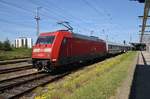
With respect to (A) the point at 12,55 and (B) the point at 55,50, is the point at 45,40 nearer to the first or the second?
(B) the point at 55,50

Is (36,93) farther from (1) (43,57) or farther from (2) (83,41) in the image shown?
(2) (83,41)

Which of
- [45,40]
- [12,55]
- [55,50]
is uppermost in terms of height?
[45,40]

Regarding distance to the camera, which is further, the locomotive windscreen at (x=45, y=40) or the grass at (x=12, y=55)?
the grass at (x=12, y=55)

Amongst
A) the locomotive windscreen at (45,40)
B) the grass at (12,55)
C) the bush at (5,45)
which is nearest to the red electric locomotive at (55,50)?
the locomotive windscreen at (45,40)

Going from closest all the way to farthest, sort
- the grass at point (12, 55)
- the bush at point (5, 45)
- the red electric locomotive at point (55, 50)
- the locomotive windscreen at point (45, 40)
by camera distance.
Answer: the red electric locomotive at point (55, 50)
the locomotive windscreen at point (45, 40)
the grass at point (12, 55)
the bush at point (5, 45)

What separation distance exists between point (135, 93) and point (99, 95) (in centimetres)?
278

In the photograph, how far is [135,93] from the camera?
31.8 feet

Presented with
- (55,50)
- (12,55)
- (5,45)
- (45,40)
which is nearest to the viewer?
(55,50)

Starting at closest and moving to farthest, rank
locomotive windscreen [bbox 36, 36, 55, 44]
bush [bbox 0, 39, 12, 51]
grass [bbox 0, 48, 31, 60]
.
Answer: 1. locomotive windscreen [bbox 36, 36, 55, 44]
2. grass [bbox 0, 48, 31, 60]
3. bush [bbox 0, 39, 12, 51]

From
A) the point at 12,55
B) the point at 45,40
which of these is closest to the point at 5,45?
the point at 12,55

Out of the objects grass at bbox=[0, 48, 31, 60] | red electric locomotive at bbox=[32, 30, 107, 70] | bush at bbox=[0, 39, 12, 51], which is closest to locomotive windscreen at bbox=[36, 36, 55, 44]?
red electric locomotive at bbox=[32, 30, 107, 70]

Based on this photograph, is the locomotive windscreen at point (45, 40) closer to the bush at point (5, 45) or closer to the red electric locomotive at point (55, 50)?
the red electric locomotive at point (55, 50)

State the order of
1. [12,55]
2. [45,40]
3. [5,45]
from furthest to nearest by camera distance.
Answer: [5,45] < [12,55] < [45,40]

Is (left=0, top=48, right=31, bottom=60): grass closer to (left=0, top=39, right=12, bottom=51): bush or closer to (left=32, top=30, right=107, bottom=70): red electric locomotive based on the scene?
(left=0, top=39, right=12, bottom=51): bush
